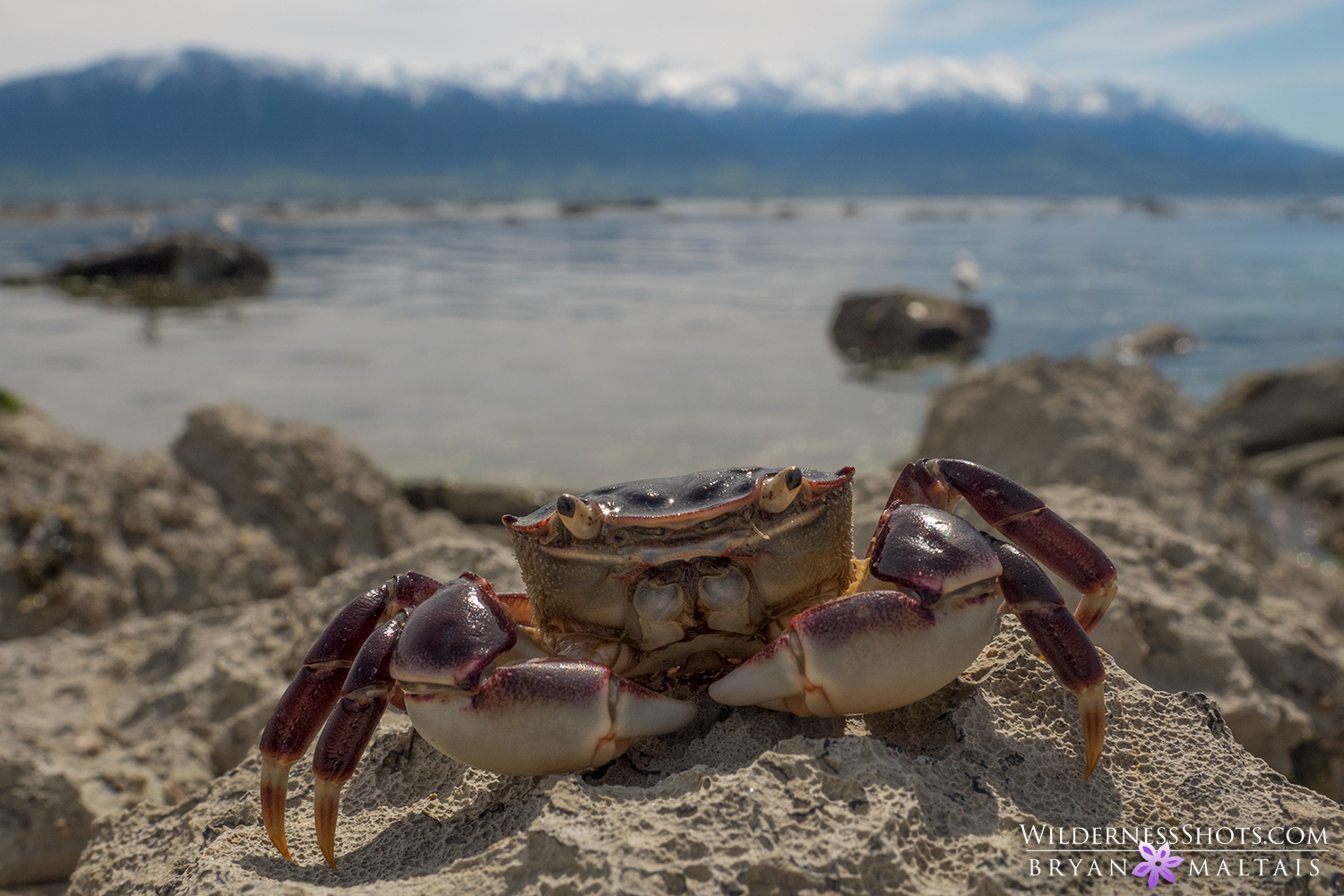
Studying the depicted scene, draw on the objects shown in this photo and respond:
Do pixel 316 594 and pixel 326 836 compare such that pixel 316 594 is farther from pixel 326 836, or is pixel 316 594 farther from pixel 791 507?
pixel 791 507

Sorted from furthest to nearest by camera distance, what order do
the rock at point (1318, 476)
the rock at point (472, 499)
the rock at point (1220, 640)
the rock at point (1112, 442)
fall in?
1. the rock at point (1318, 476)
2. the rock at point (472, 499)
3. the rock at point (1112, 442)
4. the rock at point (1220, 640)

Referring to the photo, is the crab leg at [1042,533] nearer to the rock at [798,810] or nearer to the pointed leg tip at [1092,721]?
the rock at [798,810]

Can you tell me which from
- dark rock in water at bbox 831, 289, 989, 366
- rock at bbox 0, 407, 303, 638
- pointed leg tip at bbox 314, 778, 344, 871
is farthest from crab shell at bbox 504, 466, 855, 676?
dark rock in water at bbox 831, 289, 989, 366

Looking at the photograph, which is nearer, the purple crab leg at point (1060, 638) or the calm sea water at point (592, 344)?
the purple crab leg at point (1060, 638)

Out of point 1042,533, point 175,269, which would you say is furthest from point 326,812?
point 175,269

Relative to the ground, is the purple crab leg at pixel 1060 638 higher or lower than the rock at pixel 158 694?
higher

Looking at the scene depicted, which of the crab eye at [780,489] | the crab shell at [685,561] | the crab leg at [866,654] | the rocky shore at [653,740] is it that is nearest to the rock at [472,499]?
the rocky shore at [653,740]

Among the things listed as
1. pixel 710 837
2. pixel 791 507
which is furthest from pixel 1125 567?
pixel 710 837
